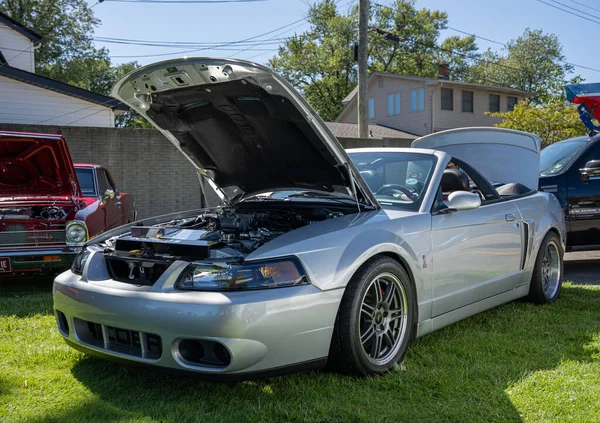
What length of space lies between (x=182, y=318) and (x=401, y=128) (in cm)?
2832

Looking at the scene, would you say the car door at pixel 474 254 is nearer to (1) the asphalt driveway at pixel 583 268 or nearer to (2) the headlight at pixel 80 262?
(2) the headlight at pixel 80 262

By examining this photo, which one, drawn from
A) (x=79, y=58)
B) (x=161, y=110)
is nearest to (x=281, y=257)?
(x=161, y=110)

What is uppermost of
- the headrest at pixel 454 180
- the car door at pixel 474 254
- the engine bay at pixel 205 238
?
the headrest at pixel 454 180

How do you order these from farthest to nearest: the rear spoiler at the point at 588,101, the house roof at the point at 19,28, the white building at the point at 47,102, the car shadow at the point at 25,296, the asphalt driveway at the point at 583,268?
1. the house roof at the point at 19,28
2. the white building at the point at 47,102
3. the rear spoiler at the point at 588,101
4. the asphalt driveway at the point at 583,268
5. the car shadow at the point at 25,296

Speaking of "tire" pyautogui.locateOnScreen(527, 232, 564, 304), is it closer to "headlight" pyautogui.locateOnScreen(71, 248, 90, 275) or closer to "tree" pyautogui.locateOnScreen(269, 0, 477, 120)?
"headlight" pyautogui.locateOnScreen(71, 248, 90, 275)

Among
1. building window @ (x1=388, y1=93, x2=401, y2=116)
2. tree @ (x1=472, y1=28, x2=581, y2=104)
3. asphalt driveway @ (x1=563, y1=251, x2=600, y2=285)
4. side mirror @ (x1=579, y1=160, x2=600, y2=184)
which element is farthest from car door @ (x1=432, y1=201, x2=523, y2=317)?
tree @ (x1=472, y1=28, x2=581, y2=104)

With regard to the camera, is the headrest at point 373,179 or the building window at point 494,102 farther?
the building window at point 494,102

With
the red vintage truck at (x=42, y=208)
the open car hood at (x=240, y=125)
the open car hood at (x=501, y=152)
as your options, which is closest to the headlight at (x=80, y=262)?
the open car hood at (x=240, y=125)

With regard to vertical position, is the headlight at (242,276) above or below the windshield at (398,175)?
below

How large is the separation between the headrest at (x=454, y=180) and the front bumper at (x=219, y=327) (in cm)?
200

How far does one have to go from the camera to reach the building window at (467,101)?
29094mm

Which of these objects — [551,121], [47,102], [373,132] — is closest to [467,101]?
[373,132]

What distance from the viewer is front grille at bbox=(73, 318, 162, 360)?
2.89m

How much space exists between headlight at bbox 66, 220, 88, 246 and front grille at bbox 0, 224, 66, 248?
62 mm
